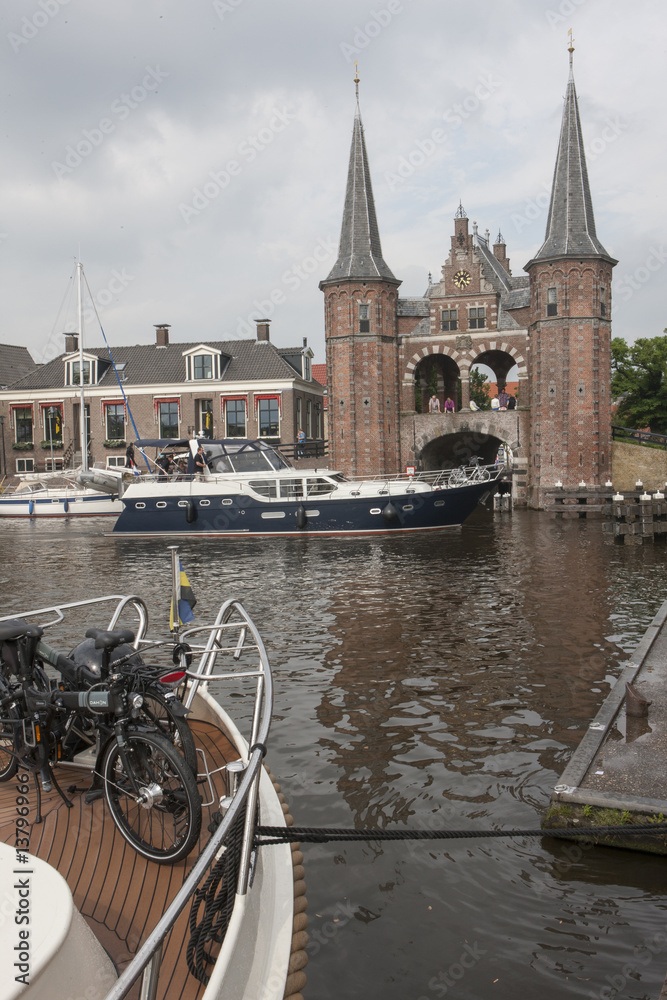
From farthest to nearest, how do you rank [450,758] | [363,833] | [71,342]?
[71,342] < [450,758] < [363,833]

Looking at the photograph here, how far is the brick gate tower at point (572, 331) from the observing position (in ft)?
103

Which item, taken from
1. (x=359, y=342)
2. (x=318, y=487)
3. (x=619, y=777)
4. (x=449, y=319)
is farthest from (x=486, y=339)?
(x=619, y=777)

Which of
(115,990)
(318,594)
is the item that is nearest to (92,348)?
(318,594)

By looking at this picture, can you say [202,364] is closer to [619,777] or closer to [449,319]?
[449,319]

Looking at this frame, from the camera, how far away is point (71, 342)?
4472 centimetres

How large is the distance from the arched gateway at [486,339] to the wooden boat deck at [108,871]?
96.8 ft

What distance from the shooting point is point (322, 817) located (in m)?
5.43

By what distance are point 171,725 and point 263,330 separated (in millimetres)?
39994

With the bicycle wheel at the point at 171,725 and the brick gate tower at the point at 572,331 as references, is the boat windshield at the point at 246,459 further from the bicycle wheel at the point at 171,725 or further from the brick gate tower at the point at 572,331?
the bicycle wheel at the point at 171,725

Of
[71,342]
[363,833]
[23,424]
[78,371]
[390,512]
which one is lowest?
[363,833]

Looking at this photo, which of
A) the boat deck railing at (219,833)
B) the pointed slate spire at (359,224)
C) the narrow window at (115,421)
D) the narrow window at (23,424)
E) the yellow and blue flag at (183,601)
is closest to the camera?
the boat deck railing at (219,833)

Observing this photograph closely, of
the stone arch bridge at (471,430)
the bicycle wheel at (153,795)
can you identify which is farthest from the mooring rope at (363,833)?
the stone arch bridge at (471,430)

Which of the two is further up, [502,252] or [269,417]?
[502,252]
